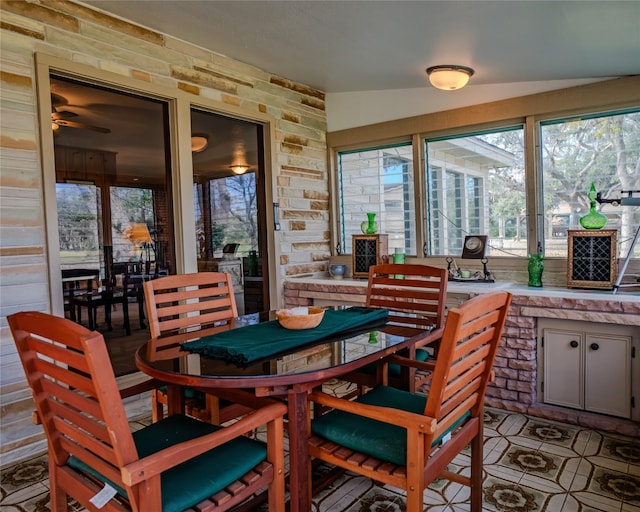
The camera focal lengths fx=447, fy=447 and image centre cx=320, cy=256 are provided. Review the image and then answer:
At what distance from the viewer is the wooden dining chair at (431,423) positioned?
1333 millimetres

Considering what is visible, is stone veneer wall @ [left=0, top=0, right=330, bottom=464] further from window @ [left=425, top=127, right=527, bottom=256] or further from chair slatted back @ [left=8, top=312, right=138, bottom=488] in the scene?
window @ [left=425, top=127, right=527, bottom=256]

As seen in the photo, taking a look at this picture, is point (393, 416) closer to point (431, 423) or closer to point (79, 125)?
point (431, 423)

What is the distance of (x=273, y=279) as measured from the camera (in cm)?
402

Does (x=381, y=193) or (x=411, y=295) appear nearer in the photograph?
(x=411, y=295)

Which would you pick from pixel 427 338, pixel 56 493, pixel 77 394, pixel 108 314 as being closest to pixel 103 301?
pixel 108 314

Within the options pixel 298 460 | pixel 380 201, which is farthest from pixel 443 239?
pixel 298 460

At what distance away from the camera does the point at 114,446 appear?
112cm

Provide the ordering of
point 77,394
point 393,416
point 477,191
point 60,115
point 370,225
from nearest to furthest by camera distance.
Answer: point 77,394 → point 393,416 → point 60,115 → point 477,191 → point 370,225

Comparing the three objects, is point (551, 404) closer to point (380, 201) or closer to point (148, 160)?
point (380, 201)

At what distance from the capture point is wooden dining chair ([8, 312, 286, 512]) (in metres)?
1.12

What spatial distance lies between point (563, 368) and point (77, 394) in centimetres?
271

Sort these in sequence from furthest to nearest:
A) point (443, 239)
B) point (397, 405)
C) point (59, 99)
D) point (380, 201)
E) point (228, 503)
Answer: point (380, 201)
point (443, 239)
point (59, 99)
point (397, 405)
point (228, 503)

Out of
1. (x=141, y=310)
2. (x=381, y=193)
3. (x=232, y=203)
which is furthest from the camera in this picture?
(x=381, y=193)

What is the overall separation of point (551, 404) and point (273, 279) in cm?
234
